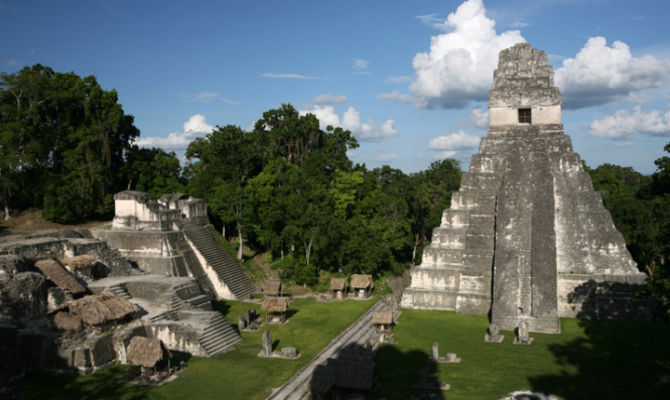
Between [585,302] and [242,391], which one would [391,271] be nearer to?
[585,302]

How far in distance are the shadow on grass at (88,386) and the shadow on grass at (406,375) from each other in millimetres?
7663

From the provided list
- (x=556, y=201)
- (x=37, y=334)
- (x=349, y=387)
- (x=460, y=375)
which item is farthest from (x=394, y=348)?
(x=37, y=334)

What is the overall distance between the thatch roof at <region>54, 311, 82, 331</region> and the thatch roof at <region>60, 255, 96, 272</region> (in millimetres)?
4587

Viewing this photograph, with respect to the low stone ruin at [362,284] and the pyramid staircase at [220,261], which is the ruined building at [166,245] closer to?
the pyramid staircase at [220,261]

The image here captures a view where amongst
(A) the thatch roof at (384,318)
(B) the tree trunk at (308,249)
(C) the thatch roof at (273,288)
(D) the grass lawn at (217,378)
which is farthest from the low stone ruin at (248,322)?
(B) the tree trunk at (308,249)

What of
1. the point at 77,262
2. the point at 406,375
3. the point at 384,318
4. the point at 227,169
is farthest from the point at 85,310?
the point at 227,169

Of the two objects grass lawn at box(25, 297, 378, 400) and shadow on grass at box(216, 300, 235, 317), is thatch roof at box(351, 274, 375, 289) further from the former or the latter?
shadow on grass at box(216, 300, 235, 317)

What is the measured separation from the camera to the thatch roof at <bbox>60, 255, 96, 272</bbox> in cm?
2247

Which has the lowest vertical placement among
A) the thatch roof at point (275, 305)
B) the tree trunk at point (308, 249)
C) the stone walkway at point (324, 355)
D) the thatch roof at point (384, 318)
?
the stone walkway at point (324, 355)

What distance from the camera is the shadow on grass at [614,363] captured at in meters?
15.0

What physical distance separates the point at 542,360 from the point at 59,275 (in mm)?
18608

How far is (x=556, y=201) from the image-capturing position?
25.5m

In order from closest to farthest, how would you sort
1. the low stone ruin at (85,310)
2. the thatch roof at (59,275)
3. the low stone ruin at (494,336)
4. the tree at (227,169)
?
1. the low stone ruin at (85,310)
2. the thatch roof at (59,275)
3. the low stone ruin at (494,336)
4. the tree at (227,169)

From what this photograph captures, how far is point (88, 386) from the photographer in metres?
16.2
